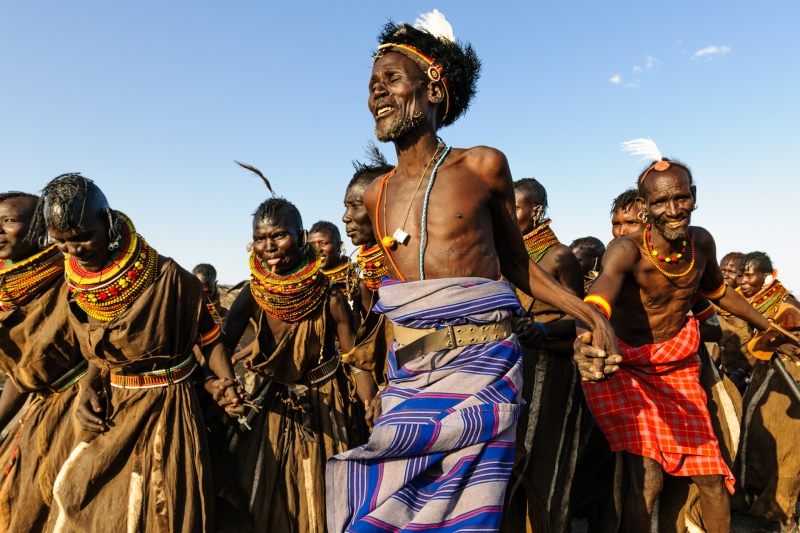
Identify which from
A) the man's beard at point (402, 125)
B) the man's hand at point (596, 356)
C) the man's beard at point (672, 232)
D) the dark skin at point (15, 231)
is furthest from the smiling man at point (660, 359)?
the dark skin at point (15, 231)

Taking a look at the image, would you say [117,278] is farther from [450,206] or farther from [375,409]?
[450,206]

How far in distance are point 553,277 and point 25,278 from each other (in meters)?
3.29

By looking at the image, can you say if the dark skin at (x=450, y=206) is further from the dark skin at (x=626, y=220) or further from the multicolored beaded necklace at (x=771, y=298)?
the multicolored beaded necklace at (x=771, y=298)

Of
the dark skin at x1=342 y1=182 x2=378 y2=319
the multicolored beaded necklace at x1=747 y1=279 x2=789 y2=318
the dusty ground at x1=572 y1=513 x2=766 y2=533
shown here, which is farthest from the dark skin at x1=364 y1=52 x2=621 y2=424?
the multicolored beaded necklace at x1=747 y1=279 x2=789 y2=318

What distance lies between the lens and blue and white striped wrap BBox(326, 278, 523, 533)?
2582mm

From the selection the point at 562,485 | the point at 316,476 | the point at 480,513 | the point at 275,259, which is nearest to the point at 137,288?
the point at 275,259

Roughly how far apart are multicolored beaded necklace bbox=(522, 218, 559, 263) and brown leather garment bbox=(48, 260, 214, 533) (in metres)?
2.47

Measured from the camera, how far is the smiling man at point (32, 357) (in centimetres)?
411

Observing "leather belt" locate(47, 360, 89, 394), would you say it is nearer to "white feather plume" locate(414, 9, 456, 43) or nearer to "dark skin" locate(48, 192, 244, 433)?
"dark skin" locate(48, 192, 244, 433)

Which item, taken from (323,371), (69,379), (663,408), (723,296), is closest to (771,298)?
(723,296)

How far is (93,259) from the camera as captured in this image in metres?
3.82

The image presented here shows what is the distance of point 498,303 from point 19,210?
128 inches

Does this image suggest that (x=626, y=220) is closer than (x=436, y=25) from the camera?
No

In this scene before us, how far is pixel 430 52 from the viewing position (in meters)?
3.18
